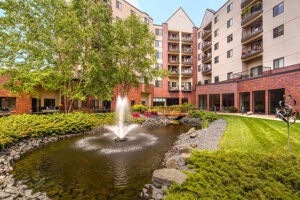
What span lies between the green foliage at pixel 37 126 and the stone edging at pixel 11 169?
42 cm

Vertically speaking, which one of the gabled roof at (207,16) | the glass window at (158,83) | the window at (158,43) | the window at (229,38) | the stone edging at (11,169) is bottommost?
the stone edging at (11,169)

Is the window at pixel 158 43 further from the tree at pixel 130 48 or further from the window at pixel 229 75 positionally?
the window at pixel 229 75

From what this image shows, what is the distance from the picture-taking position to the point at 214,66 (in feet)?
113

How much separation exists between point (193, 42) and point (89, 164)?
129ft

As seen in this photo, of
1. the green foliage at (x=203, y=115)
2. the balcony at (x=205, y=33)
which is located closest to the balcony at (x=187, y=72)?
the balcony at (x=205, y=33)

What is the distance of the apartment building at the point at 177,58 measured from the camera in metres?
38.7

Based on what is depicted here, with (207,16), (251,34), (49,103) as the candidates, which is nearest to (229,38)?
(251,34)

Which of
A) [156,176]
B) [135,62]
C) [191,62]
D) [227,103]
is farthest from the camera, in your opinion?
[191,62]

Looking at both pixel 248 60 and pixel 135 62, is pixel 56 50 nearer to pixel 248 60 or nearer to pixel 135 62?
pixel 135 62

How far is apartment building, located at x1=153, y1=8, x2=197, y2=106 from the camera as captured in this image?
38.7m

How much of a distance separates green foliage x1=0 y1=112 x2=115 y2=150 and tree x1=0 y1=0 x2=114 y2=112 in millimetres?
2928

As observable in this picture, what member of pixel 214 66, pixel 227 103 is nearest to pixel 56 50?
pixel 227 103

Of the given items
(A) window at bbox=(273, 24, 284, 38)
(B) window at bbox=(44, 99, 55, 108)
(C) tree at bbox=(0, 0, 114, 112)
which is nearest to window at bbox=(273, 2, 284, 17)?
(A) window at bbox=(273, 24, 284, 38)

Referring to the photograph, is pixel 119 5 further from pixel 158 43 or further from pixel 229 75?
pixel 229 75
